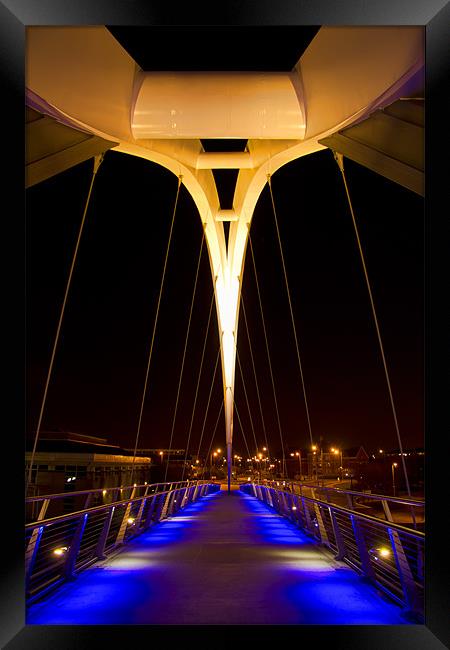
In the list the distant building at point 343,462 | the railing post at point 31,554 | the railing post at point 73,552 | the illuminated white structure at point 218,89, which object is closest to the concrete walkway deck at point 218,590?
the railing post at point 73,552

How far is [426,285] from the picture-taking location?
4.36 meters

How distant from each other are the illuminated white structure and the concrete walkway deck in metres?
4.37

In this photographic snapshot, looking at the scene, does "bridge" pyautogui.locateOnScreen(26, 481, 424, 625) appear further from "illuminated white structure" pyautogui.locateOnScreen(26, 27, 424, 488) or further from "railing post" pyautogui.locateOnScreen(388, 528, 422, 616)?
"illuminated white structure" pyautogui.locateOnScreen(26, 27, 424, 488)

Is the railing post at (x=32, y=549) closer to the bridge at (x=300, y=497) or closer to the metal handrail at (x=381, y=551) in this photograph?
the bridge at (x=300, y=497)

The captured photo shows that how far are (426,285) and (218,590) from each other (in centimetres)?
312

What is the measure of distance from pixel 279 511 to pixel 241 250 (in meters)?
9.09

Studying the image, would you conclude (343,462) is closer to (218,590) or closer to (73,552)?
(73,552)

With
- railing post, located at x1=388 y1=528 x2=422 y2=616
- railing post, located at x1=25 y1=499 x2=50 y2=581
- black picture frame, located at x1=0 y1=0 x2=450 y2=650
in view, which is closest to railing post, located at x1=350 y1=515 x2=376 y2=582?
railing post, located at x1=388 y1=528 x2=422 y2=616

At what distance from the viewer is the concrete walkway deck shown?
4.87m

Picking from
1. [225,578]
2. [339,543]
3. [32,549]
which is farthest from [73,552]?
[339,543]

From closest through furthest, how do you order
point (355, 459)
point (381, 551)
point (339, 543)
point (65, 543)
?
point (381, 551) < point (65, 543) < point (339, 543) < point (355, 459)

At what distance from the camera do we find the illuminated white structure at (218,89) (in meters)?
6.38

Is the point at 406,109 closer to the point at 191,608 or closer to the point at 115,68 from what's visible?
the point at 115,68

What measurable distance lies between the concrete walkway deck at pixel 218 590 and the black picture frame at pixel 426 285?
37 cm
